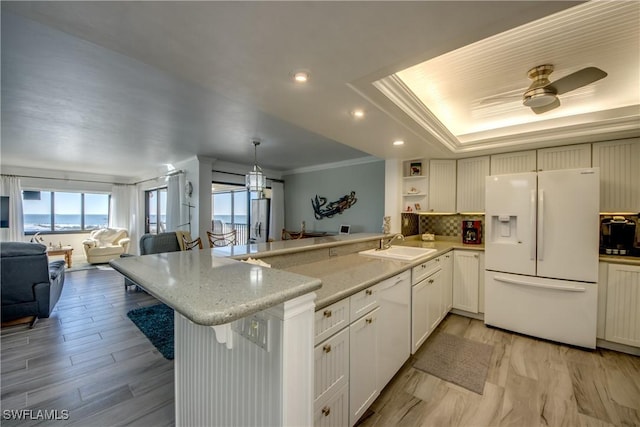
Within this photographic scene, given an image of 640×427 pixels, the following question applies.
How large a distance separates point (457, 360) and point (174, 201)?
213 inches

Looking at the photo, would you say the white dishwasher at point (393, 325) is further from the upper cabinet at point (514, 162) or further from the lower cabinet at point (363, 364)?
the upper cabinet at point (514, 162)

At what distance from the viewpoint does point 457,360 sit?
2311 mm

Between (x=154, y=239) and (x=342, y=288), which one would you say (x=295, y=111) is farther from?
(x=154, y=239)

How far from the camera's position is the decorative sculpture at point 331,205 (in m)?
5.34

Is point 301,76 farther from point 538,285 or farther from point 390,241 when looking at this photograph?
point 538,285

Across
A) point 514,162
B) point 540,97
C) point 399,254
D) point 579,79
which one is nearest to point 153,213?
point 399,254

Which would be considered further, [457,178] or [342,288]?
[457,178]

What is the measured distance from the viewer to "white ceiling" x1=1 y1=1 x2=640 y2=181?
1071mm

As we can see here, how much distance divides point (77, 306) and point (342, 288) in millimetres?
4218

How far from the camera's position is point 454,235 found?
13.1ft

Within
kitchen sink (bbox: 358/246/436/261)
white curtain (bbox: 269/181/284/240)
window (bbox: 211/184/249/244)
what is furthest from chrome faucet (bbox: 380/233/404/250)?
window (bbox: 211/184/249/244)

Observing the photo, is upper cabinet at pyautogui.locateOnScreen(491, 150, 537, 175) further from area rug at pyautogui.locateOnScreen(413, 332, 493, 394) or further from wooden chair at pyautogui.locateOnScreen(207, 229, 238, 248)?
wooden chair at pyautogui.locateOnScreen(207, 229, 238, 248)

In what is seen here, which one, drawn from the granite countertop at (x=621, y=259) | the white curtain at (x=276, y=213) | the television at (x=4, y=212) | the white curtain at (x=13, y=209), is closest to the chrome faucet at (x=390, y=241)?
the granite countertop at (x=621, y=259)

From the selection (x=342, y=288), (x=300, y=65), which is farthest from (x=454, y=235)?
(x=300, y=65)
